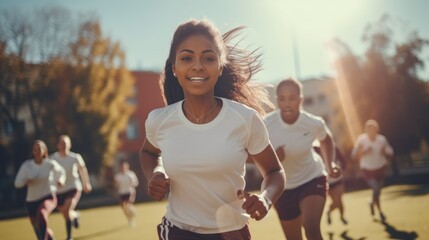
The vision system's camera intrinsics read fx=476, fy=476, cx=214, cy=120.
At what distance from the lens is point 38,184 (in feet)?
28.9

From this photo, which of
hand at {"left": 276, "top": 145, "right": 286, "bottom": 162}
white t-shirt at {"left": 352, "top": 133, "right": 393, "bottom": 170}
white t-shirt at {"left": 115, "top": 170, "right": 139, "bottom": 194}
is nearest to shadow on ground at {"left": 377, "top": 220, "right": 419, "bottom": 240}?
white t-shirt at {"left": 352, "top": 133, "right": 393, "bottom": 170}

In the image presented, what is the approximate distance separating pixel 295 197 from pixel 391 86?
2980 centimetres

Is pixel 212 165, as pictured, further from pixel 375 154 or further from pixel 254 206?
pixel 375 154

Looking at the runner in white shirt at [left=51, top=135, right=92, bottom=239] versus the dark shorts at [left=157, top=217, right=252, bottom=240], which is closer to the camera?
the dark shorts at [left=157, top=217, right=252, bottom=240]

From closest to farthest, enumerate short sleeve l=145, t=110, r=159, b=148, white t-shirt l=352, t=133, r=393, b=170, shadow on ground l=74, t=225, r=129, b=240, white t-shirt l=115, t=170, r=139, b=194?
short sleeve l=145, t=110, r=159, b=148, shadow on ground l=74, t=225, r=129, b=240, white t-shirt l=352, t=133, r=393, b=170, white t-shirt l=115, t=170, r=139, b=194

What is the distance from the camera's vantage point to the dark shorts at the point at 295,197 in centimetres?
555

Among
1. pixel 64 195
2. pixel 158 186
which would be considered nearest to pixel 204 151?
pixel 158 186

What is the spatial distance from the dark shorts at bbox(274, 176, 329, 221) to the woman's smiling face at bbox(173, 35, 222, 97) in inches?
115

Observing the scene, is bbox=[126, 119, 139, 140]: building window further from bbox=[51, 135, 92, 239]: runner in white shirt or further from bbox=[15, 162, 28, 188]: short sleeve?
bbox=[15, 162, 28, 188]: short sleeve

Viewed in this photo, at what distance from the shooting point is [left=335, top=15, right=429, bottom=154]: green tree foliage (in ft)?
107

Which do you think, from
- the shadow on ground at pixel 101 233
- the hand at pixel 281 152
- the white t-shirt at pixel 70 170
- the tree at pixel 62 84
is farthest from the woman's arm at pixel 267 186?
the tree at pixel 62 84

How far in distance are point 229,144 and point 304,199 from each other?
2.94m

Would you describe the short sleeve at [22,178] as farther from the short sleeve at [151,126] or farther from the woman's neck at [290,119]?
the short sleeve at [151,126]

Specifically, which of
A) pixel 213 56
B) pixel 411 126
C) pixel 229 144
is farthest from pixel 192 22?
pixel 411 126
